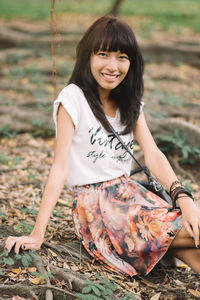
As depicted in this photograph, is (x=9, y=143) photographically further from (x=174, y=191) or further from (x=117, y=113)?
(x=174, y=191)

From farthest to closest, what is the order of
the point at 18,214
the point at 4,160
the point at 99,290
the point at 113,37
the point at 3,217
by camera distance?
the point at 4,160
the point at 18,214
the point at 3,217
the point at 113,37
the point at 99,290

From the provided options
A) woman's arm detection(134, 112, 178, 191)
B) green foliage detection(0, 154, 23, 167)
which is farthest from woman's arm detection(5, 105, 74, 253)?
green foliage detection(0, 154, 23, 167)

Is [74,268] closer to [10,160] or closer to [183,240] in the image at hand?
[183,240]

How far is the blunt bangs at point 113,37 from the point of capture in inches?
86.6

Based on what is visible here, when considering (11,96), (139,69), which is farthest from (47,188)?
(11,96)

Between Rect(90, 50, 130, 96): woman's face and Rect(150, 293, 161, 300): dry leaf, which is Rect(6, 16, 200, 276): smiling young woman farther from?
Rect(150, 293, 161, 300): dry leaf

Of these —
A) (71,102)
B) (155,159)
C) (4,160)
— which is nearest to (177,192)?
(155,159)

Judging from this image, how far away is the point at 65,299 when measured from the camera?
1.98m

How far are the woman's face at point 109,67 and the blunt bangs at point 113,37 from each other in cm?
4

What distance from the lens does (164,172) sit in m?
2.44

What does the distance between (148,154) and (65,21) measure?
40.8ft

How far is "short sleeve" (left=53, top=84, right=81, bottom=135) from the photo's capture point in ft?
7.34

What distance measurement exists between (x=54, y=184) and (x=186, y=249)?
0.84 metres

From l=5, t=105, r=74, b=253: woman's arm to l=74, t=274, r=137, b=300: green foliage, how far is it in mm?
366
